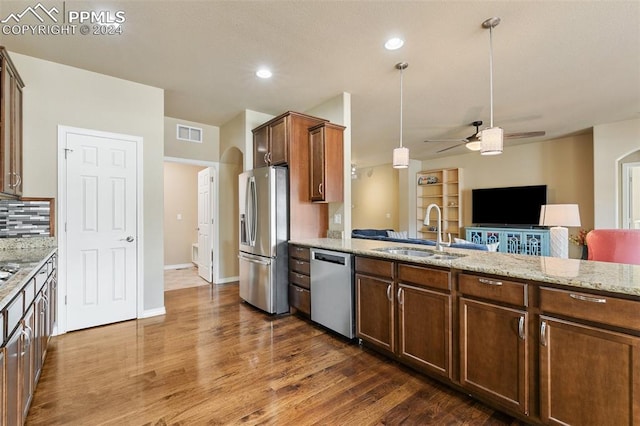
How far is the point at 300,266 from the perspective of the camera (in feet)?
11.2

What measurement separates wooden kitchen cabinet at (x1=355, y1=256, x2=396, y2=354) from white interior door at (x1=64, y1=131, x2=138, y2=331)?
2.64 m

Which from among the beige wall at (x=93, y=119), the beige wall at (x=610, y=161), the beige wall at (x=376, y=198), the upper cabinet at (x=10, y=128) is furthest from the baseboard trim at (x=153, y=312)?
the beige wall at (x=610, y=161)

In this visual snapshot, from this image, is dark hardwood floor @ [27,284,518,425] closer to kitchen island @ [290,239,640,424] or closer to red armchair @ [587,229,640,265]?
kitchen island @ [290,239,640,424]

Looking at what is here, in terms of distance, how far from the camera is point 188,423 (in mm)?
1696

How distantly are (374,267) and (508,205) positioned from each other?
17.8 ft

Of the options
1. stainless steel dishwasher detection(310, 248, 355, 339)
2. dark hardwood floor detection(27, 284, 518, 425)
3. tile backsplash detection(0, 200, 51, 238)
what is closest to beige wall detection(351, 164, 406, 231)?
stainless steel dishwasher detection(310, 248, 355, 339)

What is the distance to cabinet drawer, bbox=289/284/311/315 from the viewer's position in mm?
3289

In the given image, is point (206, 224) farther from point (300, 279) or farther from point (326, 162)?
point (326, 162)

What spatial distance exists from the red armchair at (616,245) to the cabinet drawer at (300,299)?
333 centimetres

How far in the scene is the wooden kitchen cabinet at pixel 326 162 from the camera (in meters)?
3.59

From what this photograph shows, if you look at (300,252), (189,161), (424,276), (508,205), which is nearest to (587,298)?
(424,276)

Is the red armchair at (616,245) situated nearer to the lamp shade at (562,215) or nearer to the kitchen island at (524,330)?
the lamp shade at (562,215)

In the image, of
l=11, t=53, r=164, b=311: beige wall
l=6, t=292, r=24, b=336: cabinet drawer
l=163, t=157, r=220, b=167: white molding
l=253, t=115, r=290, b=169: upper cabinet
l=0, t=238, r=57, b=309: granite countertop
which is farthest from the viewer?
l=163, t=157, r=220, b=167: white molding

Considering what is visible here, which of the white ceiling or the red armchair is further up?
the white ceiling
